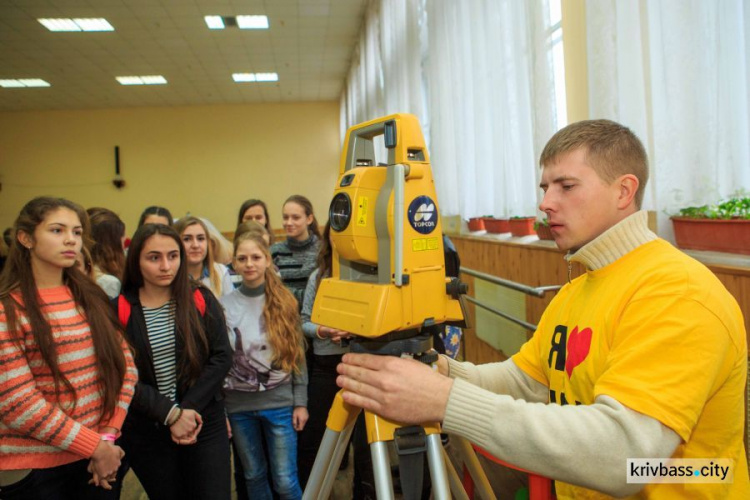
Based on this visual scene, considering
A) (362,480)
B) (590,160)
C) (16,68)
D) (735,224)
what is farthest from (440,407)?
(16,68)

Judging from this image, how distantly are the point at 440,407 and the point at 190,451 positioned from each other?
1.32 m

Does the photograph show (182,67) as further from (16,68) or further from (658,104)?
(658,104)

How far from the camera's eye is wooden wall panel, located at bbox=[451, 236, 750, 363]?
1333 mm

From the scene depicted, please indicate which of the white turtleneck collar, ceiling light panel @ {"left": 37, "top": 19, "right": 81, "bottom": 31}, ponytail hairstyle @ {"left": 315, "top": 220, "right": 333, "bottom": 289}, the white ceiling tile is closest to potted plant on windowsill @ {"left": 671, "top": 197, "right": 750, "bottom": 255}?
the white turtleneck collar

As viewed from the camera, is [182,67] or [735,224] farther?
[182,67]

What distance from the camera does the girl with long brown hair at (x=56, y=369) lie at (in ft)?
4.65

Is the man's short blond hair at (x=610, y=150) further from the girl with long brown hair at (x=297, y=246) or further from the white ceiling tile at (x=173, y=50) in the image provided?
the white ceiling tile at (x=173, y=50)

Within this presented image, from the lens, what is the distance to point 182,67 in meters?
9.15

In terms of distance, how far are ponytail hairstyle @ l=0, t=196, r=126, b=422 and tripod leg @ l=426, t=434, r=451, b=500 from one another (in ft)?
3.73

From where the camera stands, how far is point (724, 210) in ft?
4.86

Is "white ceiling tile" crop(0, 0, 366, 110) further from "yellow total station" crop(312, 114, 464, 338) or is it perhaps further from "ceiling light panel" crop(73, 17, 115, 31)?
"yellow total station" crop(312, 114, 464, 338)

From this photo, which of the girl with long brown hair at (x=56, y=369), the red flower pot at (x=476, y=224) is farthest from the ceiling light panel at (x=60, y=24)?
the girl with long brown hair at (x=56, y=369)

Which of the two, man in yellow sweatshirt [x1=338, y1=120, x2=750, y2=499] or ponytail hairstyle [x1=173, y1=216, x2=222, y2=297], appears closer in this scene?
man in yellow sweatshirt [x1=338, y1=120, x2=750, y2=499]

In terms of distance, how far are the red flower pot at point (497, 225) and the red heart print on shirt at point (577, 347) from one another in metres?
2.20
